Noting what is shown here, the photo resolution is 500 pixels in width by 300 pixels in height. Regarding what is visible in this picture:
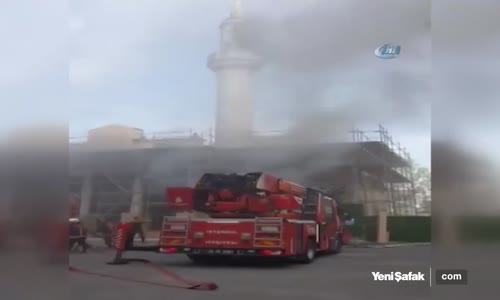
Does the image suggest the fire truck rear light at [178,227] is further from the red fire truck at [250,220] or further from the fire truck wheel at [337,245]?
the fire truck wheel at [337,245]

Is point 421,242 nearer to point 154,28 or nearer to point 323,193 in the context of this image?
point 323,193

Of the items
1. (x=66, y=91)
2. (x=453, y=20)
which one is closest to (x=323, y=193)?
(x=453, y=20)

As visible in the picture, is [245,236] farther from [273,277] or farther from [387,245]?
[387,245]

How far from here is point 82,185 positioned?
11.2ft

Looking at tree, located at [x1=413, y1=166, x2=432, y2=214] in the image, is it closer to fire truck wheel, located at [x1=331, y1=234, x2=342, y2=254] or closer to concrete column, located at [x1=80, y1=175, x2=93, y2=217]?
fire truck wheel, located at [x1=331, y1=234, x2=342, y2=254]

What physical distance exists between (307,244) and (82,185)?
127 cm

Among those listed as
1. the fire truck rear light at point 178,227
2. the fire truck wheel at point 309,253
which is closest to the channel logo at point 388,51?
the fire truck wheel at point 309,253

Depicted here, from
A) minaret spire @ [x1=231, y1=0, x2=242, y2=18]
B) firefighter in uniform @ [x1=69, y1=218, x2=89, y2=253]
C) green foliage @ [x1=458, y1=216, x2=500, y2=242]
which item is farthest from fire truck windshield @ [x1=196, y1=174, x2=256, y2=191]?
green foliage @ [x1=458, y1=216, x2=500, y2=242]

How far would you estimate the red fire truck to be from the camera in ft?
11.0

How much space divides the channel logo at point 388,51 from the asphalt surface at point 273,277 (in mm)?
989

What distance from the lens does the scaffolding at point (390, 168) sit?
321 centimetres

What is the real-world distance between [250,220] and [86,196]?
0.90 m

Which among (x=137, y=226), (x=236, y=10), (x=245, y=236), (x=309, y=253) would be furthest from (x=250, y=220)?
(x=236, y=10)

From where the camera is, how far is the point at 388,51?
10.6 ft
